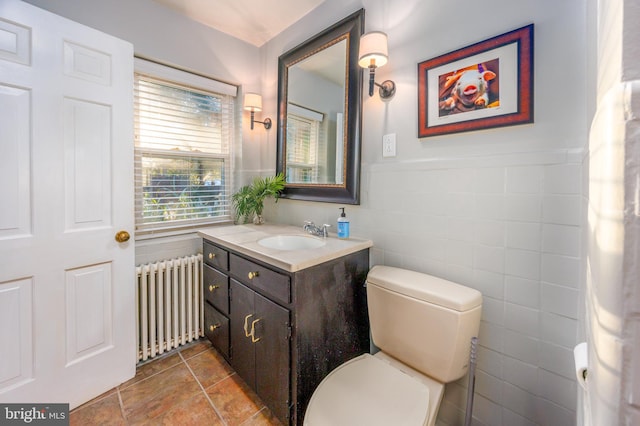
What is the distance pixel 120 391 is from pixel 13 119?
1.54 m

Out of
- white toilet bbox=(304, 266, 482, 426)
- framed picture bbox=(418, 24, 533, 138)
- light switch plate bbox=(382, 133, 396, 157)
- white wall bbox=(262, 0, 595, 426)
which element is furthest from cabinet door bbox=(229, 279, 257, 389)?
framed picture bbox=(418, 24, 533, 138)

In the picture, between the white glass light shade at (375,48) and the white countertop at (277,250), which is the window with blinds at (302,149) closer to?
the white countertop at (277,250)

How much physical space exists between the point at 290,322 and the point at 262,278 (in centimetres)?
26

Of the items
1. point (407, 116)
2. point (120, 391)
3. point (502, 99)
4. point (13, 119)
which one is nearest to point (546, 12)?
point (502, 99)

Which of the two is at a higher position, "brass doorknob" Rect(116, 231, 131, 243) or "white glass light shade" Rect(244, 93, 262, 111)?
"white glass light shade" Rect(244, 93, 262, 111)

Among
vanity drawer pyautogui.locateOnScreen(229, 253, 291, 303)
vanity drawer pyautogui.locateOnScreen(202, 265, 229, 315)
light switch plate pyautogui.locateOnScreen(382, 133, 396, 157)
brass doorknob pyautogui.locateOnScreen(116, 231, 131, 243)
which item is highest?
light switch plate pyautogui.locateOnScreen(382, 133, 396, 157)

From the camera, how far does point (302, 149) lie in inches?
77.6

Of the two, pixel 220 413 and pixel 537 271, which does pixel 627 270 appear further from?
pixel 220 413

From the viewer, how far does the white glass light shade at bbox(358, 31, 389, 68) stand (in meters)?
1.35

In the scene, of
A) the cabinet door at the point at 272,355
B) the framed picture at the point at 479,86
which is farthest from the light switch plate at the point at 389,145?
the cabinet door at the point at 272,355

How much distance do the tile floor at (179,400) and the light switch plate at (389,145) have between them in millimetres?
1544

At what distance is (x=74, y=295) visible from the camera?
1420 mm

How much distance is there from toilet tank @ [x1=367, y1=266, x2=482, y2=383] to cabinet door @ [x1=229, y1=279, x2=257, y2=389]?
0.65 meters

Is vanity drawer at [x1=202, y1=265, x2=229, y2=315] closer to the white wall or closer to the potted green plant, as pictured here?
the potted green plant
